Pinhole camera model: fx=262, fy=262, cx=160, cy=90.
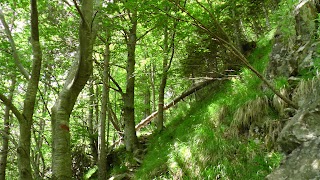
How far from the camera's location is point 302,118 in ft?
11.2

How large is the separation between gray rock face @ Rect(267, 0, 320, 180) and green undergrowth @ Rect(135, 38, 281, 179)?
0.60 metres

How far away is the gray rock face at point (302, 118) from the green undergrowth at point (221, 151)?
1.96 ft

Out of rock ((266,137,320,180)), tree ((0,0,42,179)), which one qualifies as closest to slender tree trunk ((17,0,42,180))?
tree ((0,0,42,179))

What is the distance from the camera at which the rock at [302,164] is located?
111 inches

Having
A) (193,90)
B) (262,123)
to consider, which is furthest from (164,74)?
(262,123)

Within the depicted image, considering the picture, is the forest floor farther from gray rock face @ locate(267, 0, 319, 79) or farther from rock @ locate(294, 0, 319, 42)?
rock @ locate(294, 0, 319, 42)

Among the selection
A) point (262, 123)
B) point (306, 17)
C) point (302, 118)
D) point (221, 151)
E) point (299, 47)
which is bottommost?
point (221, 151)

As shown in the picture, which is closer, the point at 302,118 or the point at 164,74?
the point at 302,118

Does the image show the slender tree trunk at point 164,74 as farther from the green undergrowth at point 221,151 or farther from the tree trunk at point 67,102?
the tree trunk at point 67,102

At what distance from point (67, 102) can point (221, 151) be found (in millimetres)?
2917

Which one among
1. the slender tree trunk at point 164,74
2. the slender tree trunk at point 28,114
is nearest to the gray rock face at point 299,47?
the slender tree trunk at point 164,74

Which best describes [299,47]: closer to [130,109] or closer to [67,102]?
[67,102]

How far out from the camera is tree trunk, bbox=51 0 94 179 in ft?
11.0

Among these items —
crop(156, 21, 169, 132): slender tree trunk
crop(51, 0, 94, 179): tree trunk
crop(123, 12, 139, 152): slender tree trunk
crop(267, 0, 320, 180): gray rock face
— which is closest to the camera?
crop(267, 0, 320, 180): gray rock face
